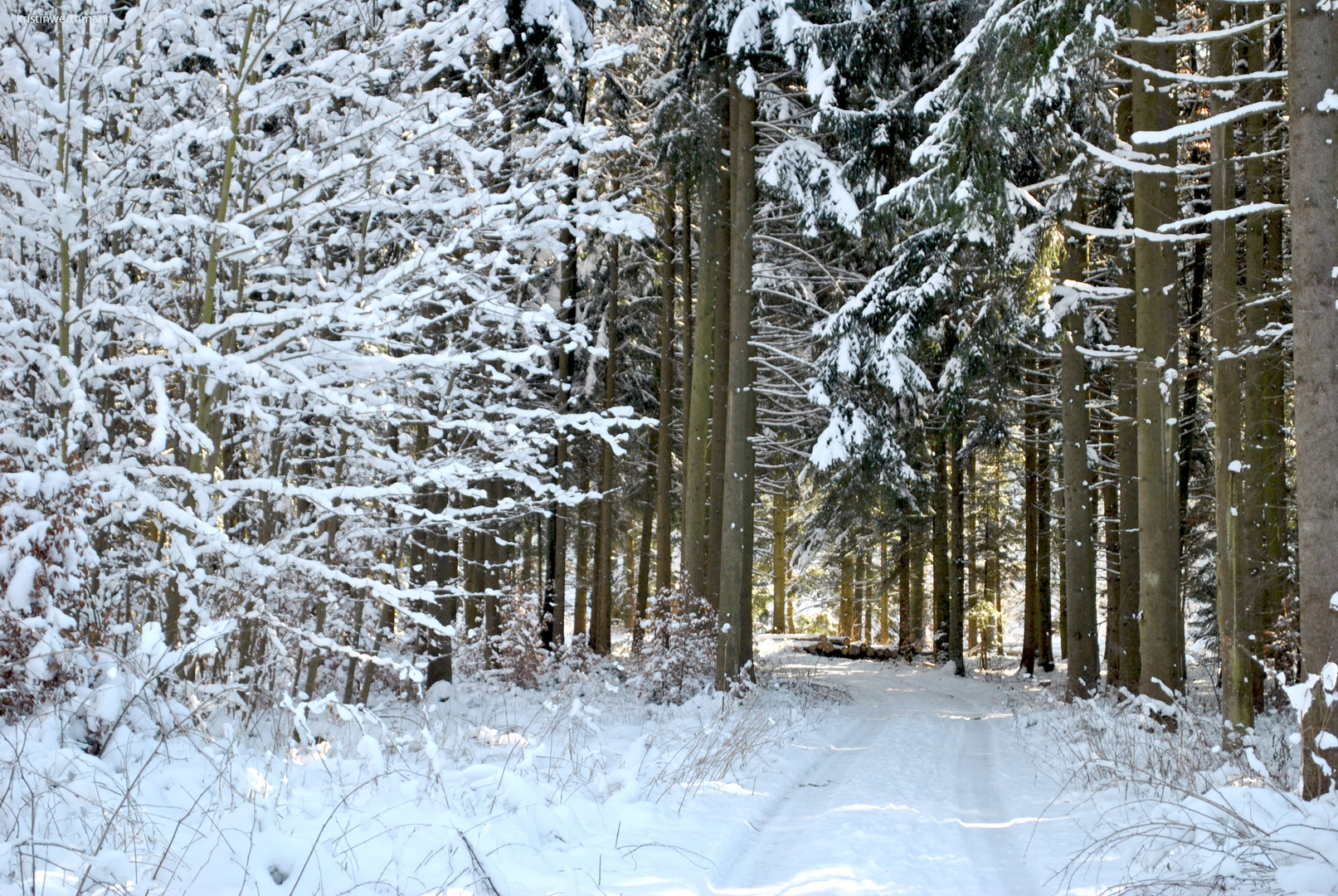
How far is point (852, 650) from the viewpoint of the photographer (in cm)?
2806

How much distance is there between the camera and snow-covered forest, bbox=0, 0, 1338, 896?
14.3ft

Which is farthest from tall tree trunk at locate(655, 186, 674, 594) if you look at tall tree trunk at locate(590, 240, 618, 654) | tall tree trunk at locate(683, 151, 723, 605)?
tall tree trunk at locate(683, 151, 723, 605)

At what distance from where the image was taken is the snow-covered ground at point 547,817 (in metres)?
3.46

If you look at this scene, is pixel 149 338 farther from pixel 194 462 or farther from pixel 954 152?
pixel 954 152

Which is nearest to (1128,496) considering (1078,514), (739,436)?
(1078,514)

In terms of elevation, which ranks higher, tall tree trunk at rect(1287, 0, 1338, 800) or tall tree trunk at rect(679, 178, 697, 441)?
tall tree trunk at rect(679, 178, 697, 441)

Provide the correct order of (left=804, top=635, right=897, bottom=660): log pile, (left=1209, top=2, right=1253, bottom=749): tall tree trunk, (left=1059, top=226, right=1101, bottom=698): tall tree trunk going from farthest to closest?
(left=804, top=635, right=897, bottom=660): log pile < (left=1059, top=226, right=1101, bottom=698): tall tree trunk < (left=1209, top=2, right=1253, bottom=749): tall tree trunk

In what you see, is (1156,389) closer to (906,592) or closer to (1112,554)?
(1112,554)

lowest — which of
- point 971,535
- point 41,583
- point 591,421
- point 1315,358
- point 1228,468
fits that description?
point 971,535

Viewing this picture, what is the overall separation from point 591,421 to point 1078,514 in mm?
9706

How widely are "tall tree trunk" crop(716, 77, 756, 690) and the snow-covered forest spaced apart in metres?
0.08

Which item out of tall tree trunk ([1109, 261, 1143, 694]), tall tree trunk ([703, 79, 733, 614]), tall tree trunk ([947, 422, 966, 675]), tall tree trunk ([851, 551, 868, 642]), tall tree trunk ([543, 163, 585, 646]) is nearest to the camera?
tall tree trunk ([1109, 261, 1143, 694])

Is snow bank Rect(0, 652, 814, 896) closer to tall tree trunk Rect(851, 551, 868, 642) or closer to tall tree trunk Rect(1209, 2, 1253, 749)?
tall tree trunk Rect(1209, 2, 1253, 749)

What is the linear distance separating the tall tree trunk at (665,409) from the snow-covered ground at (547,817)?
9081 mm
